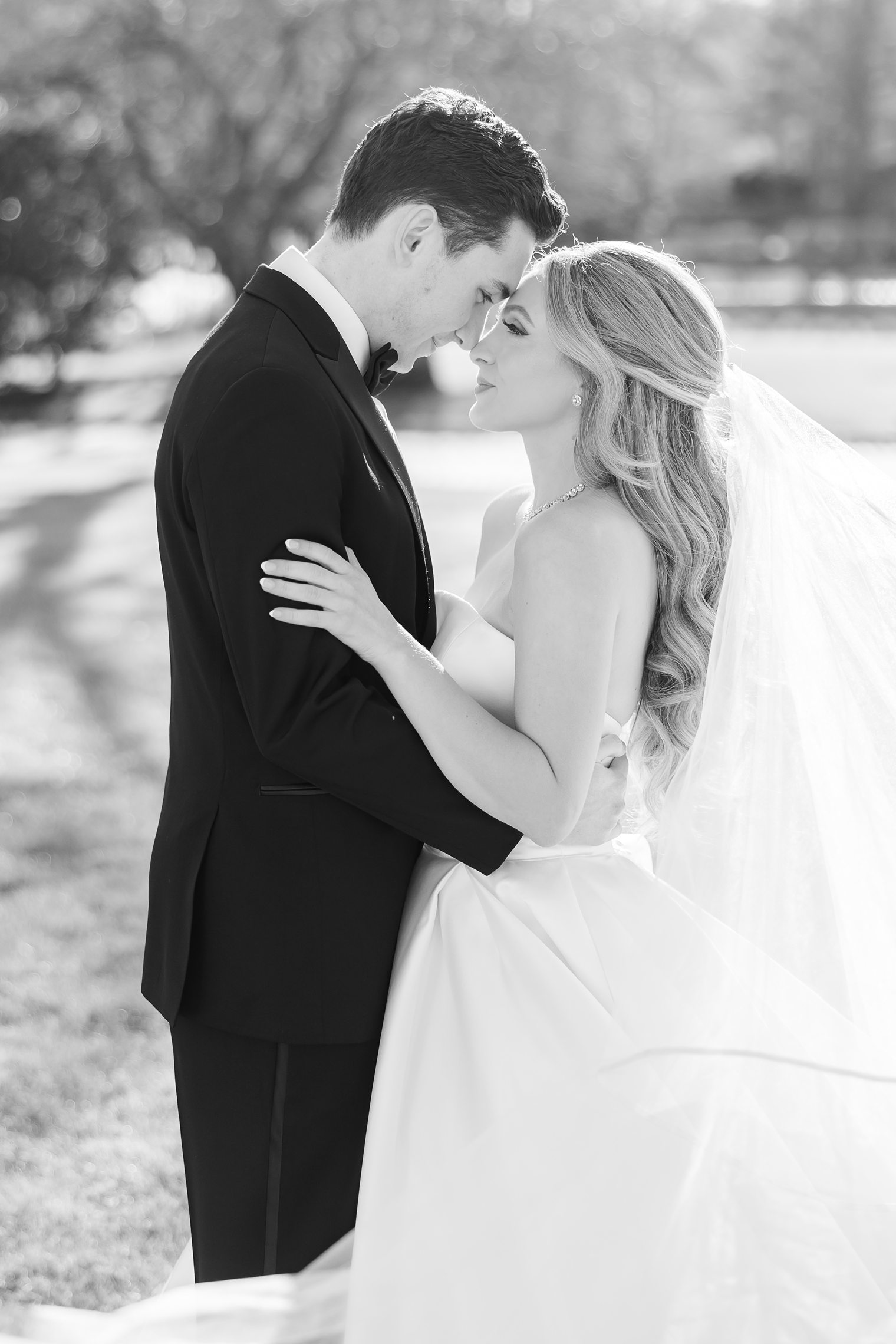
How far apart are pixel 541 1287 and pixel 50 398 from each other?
19.5 meters

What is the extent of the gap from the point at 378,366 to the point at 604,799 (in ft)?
2.99

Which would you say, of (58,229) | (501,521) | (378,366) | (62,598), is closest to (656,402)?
(378,366)

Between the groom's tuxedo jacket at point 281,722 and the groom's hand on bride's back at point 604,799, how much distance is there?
0.30 meters

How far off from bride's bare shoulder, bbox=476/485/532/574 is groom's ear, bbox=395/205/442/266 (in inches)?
32.8

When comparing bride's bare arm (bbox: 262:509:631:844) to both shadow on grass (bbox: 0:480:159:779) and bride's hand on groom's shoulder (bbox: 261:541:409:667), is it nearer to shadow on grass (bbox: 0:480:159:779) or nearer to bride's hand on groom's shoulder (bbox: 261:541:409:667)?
bride's hand on groom's shoulder (bbox: 261:541:409:667)

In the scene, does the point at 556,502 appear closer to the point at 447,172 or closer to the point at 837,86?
the point at 447,172

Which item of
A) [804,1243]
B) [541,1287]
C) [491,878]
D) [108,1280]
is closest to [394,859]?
[491,878]

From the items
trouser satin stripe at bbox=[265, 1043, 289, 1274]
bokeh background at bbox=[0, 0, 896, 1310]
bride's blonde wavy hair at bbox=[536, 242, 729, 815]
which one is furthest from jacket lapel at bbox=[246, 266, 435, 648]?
bokeh background at bbox=[0, 0, 896, 1310]

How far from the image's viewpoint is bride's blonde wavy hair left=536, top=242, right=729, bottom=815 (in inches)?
→ 105

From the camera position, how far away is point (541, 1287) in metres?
2.35

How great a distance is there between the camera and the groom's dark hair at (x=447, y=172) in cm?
242

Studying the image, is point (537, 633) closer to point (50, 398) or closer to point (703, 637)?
point (703, 637)

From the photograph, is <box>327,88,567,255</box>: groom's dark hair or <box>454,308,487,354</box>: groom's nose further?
<box>454,308,487,354</box>: groom's nose

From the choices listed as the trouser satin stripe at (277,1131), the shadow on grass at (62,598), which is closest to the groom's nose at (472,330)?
the trouser satin stripe at (277,1131)
